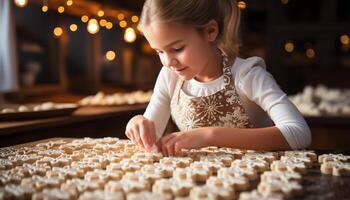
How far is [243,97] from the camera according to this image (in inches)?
67.7

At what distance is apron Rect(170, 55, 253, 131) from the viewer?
173 centimetres

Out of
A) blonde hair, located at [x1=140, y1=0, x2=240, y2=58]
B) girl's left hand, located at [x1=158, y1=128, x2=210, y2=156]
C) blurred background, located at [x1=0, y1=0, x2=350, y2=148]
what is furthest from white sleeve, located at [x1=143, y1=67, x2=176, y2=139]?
blurred background, located at [x1=0, y1=0, x2=350, y2=148]

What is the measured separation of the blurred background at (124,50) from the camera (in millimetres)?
3588

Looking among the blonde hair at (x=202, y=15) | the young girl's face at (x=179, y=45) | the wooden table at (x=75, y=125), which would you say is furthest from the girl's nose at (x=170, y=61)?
the wooden table at (x=75, y=125)

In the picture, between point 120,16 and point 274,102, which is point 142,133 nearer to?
point 274,102

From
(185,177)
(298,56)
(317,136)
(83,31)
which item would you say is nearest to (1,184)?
(185,177)

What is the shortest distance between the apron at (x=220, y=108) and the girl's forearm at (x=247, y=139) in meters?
0.32

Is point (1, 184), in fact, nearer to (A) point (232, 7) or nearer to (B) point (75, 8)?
(A) point (232, 7)

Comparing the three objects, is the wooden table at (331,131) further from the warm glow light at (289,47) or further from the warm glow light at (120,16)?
the warm glow light at (289,47)

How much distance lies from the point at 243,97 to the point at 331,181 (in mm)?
737

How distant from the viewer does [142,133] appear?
4.57 feet

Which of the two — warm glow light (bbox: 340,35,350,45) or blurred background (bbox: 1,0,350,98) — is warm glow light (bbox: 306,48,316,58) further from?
warm glow light (bbox: 340,35,350,45)

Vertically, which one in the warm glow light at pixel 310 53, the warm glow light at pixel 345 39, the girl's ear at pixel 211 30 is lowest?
the warm glow light at pixel 310 53

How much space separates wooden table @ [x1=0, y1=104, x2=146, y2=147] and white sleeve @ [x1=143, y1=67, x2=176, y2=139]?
2.34ft
